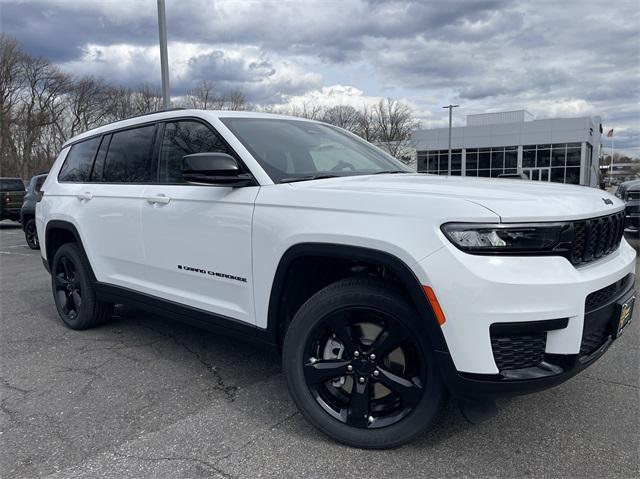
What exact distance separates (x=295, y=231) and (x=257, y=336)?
0.73 meters

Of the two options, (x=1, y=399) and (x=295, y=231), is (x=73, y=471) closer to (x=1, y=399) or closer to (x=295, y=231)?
(x=1, y=399)

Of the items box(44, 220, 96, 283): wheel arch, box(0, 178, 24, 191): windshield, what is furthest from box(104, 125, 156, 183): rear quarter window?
box(0, 178, 24, 191): windshield

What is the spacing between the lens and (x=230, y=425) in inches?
115

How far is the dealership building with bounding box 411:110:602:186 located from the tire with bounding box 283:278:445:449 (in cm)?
4334

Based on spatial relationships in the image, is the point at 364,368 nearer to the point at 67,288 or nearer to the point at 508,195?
the point at 508,195

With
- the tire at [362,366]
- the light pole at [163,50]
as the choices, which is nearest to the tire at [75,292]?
the tire at [362,366]

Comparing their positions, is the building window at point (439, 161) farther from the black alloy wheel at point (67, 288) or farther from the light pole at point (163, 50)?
the black alloy wheel at point (67, 288)

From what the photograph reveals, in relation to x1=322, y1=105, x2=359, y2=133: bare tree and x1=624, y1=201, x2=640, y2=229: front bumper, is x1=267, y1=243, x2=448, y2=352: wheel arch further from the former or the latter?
x1=322, y1=105, x2=359, y2=133: bare tree

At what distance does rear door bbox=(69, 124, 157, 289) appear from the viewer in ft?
12.5

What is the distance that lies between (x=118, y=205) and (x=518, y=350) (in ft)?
9.88

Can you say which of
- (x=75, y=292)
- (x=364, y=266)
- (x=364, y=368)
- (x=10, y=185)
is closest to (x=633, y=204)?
(x=364, y=266)

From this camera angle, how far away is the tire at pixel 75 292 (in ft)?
14.9

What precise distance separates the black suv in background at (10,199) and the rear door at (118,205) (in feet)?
46.6

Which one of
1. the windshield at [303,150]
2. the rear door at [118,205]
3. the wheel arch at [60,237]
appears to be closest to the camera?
the windshield at [303,150]
